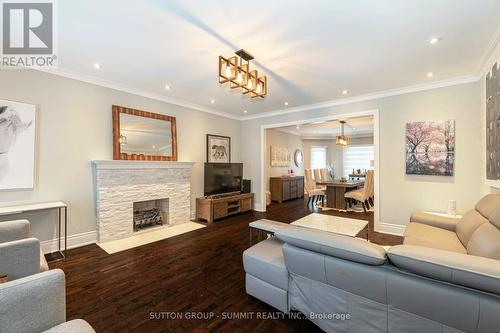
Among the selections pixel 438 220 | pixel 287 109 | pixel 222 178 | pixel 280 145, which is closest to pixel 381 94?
pixel 287 109

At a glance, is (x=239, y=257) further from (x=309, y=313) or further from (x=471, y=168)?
(x=471, y=168)

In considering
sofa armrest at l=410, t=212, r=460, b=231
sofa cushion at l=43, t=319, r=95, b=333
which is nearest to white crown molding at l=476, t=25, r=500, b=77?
sofa armrest at l=410, t=212, r=460, b=231

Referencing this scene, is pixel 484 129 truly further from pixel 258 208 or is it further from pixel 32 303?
pixel 32 303

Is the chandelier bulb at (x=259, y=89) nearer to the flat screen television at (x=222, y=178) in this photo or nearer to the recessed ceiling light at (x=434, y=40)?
the recessed ceiling light at (x=434, y=40)

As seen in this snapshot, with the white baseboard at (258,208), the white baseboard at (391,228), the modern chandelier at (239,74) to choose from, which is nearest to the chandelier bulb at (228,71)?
the modern chandelier at (239,74)

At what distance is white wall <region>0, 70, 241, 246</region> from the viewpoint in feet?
9.46

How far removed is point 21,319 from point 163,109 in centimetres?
390

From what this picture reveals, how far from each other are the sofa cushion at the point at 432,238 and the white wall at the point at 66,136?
443 cm

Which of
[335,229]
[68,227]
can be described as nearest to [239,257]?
[335,229]

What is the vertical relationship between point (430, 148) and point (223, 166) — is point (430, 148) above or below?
above

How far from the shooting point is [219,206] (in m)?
4.83

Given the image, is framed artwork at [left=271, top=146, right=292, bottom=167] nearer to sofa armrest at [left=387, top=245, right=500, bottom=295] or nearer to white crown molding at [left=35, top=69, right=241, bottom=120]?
white crown molding at [left=35, top=69, right=241, bottom=120]

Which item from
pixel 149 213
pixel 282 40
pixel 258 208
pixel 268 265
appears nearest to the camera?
pixel 268 265

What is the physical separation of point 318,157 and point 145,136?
25.5 feet
